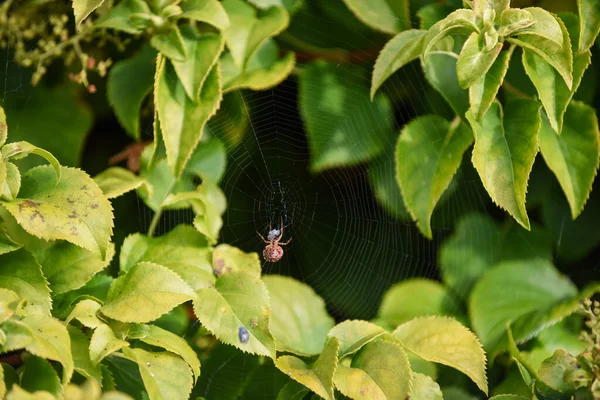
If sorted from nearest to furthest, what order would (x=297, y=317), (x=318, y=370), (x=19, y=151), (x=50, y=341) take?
(x=50, y=341), (x=19, y=151), (x=318, y=370), (x=297, y=317)

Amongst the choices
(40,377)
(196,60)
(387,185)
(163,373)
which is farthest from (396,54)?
(40,377)

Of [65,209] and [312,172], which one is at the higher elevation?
[65,209]

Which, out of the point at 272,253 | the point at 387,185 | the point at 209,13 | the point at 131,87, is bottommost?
the point at 272,253

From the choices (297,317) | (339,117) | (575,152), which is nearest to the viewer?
(575,152)

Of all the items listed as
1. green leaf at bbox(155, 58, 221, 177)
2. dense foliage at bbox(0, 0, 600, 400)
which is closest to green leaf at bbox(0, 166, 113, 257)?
dense foliage at bbox(0, 0, 600, 400)

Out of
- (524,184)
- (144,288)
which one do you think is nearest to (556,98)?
(524,184)

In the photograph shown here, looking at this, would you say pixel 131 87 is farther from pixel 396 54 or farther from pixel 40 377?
pixel 40 377

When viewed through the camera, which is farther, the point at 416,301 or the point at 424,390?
the point at 416,301

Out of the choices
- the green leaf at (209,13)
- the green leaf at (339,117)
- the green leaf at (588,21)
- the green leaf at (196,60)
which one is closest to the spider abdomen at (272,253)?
the green leaf at (339,117)
